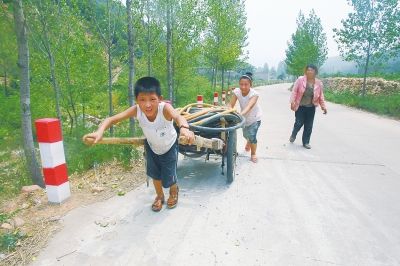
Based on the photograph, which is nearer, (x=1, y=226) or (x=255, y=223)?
(x=1, y=226)

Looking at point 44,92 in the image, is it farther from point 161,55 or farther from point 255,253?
point 255,253

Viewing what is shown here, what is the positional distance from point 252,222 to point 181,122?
131 centimetres

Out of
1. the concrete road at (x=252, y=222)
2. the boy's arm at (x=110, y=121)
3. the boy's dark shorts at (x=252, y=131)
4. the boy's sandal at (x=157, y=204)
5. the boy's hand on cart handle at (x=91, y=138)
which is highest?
the boy's arm at (x=110, y=121)

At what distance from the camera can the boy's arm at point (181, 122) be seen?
2561 millimetres

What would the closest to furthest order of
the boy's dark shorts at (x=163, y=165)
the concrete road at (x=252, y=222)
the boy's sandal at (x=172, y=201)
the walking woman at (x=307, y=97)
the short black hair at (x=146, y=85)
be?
the concrete road at (x=252, y=222), the short black hair at (x=146, y=85), the boy's dark shorts at (x=163, y=165), the boy's sandal at (x=172, y=201), the walking woman at (x=307, y=97)

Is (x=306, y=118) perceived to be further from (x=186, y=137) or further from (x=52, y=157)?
(x=52, y=157)

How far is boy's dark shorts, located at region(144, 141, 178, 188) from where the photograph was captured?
129 inches

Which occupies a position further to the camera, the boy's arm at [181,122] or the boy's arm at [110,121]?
the boy's arm at [110,121]

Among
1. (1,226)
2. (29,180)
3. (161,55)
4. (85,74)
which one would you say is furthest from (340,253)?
(161,55)

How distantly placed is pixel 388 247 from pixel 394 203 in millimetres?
1253

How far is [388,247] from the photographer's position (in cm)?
266

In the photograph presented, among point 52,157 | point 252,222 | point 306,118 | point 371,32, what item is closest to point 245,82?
point 306,118

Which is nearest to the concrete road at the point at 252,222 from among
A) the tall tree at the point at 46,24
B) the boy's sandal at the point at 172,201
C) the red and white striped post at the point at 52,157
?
the boy's sandal at the point at 172,201

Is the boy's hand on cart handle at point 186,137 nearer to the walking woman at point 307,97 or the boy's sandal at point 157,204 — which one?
the boy's sandal at point 157,204
